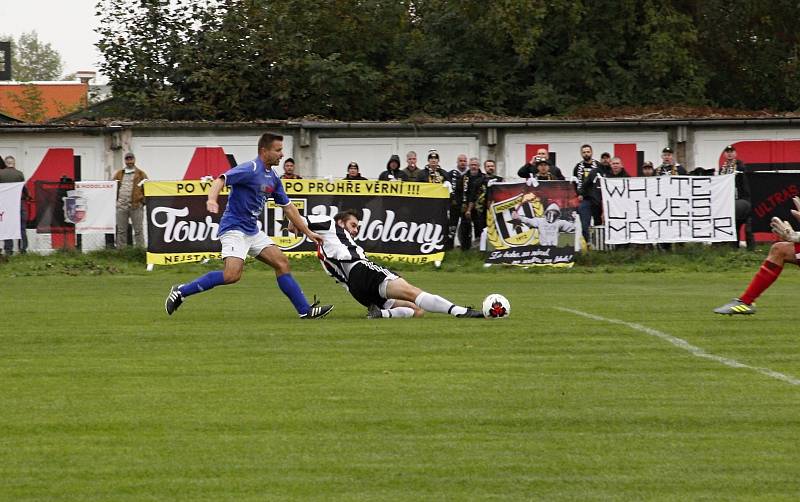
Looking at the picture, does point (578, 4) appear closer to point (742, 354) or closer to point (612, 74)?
point (612, 74)

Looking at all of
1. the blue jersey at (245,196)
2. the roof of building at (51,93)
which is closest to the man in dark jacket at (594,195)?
the blue jersey at (245,196)

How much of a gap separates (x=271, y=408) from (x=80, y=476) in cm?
195

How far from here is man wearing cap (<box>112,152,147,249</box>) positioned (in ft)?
82.8

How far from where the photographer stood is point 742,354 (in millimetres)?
11250

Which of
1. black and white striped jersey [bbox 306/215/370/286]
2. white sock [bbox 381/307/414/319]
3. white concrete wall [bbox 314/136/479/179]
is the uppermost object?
white concrete wall [bbox 314/136/479/179]

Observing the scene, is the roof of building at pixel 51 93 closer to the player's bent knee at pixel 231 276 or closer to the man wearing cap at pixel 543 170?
the man wearing cap at pixel 543 170

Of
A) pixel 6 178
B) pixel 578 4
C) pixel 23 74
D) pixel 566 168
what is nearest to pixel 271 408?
pixel 6 178

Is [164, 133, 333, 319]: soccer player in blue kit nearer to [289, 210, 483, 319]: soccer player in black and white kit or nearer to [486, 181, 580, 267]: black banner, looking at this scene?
[289, 210, 483, 319]: soccer player in black and white kit

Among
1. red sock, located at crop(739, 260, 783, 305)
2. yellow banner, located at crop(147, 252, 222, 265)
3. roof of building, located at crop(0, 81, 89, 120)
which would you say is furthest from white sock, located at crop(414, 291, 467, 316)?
roof of building, located at crop(0, 81, 89, 120)

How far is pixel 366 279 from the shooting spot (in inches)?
550

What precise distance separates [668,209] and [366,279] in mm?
11738

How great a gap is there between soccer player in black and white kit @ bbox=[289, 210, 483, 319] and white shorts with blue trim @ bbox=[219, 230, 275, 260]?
63 centimetres

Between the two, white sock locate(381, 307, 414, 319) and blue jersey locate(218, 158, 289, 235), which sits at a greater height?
blue jersey locate(218, 158, 289, 235)

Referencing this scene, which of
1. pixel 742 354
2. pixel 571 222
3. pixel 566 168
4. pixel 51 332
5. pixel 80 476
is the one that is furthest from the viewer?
pixel 566 168
